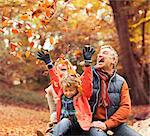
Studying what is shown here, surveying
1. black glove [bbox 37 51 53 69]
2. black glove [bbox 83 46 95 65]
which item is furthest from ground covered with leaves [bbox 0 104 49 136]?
black glove [bbox 83 46 95 65]

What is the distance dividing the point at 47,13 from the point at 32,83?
64.6 feet

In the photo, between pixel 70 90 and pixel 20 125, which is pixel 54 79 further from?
pixel 20 125

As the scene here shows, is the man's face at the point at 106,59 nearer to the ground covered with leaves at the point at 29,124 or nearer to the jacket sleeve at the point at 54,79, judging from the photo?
the jacket sleeve at the point at 54,79

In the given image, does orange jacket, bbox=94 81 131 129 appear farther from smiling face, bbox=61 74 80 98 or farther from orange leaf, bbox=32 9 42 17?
orange leaf, bbox=32 9 42 17

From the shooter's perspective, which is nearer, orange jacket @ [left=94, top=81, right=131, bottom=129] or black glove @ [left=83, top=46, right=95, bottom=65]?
black glove @ [left=83, top=46, right=95, bottom=65]

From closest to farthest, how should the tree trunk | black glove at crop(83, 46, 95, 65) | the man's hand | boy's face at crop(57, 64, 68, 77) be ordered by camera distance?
black glove at crop(83, 46, 95, 65) < the man's hand < boy's face at crop(57, 64, 68, 77) < the tree trunk

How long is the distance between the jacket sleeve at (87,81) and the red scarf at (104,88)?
1.23ft

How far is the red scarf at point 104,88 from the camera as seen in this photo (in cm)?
648

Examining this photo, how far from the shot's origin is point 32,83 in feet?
88.4

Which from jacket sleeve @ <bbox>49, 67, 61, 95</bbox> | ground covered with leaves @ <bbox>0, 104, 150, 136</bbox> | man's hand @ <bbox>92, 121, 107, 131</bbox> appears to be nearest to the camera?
man's hand @ <bbox>92, 121, 107, 131</bbox>

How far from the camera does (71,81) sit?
612cm

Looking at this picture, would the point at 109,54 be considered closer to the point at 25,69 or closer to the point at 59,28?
the point at 59,28

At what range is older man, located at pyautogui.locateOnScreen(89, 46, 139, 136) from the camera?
256 inches

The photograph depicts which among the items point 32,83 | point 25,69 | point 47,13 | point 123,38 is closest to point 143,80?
point 123,38
